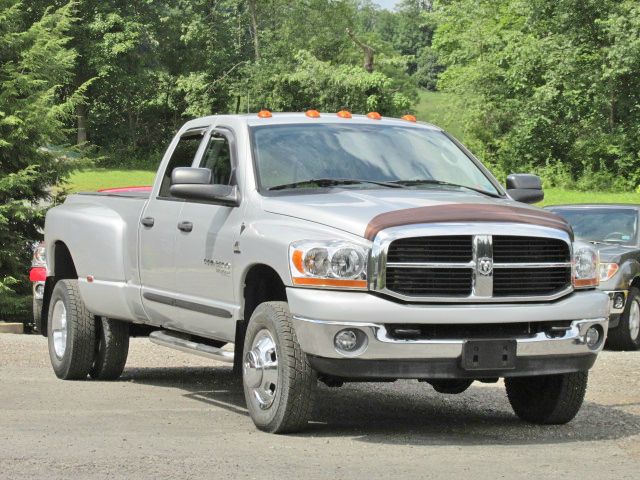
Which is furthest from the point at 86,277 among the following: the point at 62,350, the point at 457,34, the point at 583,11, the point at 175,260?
the point at 457,34

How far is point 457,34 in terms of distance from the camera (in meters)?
73.4

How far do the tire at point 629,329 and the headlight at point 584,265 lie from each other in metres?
7.89

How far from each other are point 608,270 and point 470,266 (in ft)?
28.2

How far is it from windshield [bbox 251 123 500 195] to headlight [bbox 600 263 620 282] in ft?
21.9

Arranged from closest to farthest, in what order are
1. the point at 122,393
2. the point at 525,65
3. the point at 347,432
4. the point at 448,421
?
the point at 347,432 < the point at 448,421 < the point at 122,393 < the point at 525,65

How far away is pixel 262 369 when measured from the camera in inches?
330

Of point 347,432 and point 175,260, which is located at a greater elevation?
point 175,260

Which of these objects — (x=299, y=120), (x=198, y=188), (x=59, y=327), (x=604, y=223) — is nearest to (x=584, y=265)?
(x=299, y=120)

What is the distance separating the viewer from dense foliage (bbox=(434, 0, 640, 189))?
5369 centimetres

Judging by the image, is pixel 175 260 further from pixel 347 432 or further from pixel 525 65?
pixel 525 65

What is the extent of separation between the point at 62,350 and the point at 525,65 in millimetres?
48292

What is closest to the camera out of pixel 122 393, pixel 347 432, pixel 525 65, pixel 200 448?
pixel 200 448

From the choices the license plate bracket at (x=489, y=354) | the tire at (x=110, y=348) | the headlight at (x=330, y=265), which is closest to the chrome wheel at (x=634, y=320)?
the tire at (x=110, y=348)

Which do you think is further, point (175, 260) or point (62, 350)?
point (62, 350)
